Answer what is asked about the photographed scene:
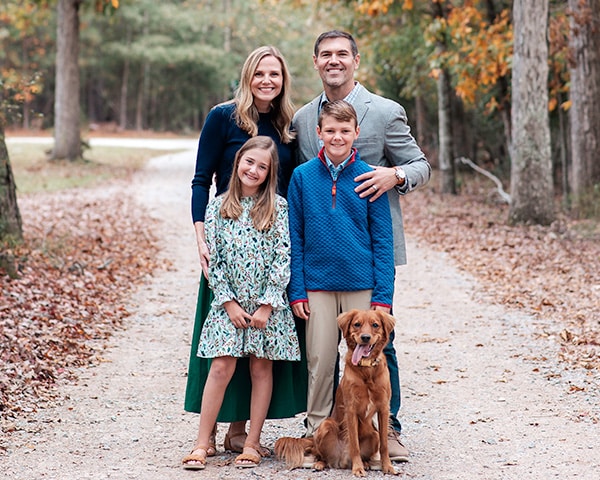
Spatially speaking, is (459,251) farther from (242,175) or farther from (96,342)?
(242,175)

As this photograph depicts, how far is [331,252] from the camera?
4680 mm

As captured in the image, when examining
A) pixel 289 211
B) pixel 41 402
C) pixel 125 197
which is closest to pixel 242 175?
pixel 289 211

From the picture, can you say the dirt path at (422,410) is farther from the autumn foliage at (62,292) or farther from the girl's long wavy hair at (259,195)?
the girl's long wavy hair at (259,195)

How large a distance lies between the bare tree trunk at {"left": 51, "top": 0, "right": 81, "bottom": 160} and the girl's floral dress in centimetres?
2140

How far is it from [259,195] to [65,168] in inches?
822

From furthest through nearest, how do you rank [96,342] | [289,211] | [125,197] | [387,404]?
[125,197]
[96,342]
[289,211]
[387,404]

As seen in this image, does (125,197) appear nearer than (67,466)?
No

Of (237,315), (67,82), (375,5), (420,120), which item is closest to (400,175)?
(237,315)

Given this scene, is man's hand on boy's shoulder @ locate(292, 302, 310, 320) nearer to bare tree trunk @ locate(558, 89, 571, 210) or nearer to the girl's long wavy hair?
the girl's long wavy hair

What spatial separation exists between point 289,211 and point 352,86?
0.84 metres

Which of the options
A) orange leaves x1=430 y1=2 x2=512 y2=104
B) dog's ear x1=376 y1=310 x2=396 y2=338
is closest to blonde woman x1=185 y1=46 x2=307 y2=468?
dog's ear x1=376 y1=310 x2=396 y2=338

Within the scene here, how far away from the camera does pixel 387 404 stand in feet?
14.8

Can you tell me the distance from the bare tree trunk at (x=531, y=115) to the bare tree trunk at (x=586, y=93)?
1.06 m

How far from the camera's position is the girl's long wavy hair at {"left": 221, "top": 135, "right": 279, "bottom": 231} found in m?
4.74
